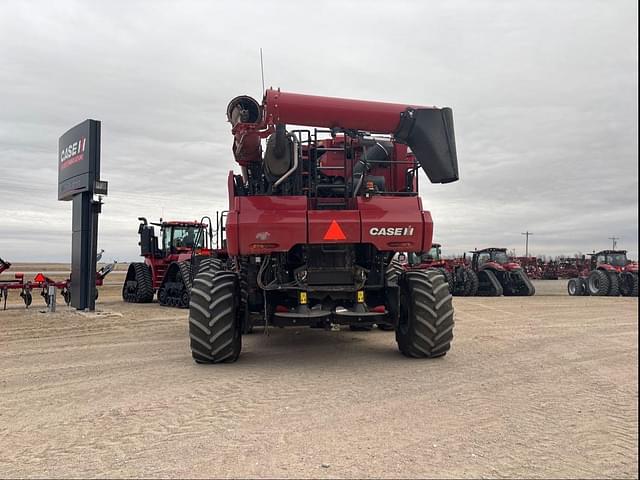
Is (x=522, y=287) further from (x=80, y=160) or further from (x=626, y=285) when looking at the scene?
(x=80, y=160)

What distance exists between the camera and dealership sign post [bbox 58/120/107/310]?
48.5 feet

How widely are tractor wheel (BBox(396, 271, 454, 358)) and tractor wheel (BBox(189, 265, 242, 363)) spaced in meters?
2.30

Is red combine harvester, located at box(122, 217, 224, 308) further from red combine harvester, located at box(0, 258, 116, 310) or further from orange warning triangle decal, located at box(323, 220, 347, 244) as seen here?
orange warning triangle decal, located at box(323, 220, 347, 244)

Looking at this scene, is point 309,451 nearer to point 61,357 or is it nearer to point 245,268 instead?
point 245,268

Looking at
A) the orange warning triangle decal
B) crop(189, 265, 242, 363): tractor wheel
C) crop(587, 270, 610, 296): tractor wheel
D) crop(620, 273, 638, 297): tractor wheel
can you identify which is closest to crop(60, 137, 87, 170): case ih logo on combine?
crop(189, 265, 242, 363): tractor wheel

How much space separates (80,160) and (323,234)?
1121 cm

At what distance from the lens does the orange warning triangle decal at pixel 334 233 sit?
6664 mm

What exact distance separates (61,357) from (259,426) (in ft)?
15.8

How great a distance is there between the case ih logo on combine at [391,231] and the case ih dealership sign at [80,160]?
34.8ft

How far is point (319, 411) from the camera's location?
16.2 feet

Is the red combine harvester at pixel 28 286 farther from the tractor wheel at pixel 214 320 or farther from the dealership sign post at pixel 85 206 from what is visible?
the tractor wheel at pixel 214 320

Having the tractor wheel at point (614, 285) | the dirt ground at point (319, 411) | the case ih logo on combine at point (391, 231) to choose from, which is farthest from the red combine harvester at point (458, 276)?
the case ih logo on combine at point (391, 231)

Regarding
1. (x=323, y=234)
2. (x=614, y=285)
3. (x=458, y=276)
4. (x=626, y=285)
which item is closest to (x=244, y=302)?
(x=323, y=234)

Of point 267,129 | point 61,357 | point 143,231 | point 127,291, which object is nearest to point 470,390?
point 267,129
